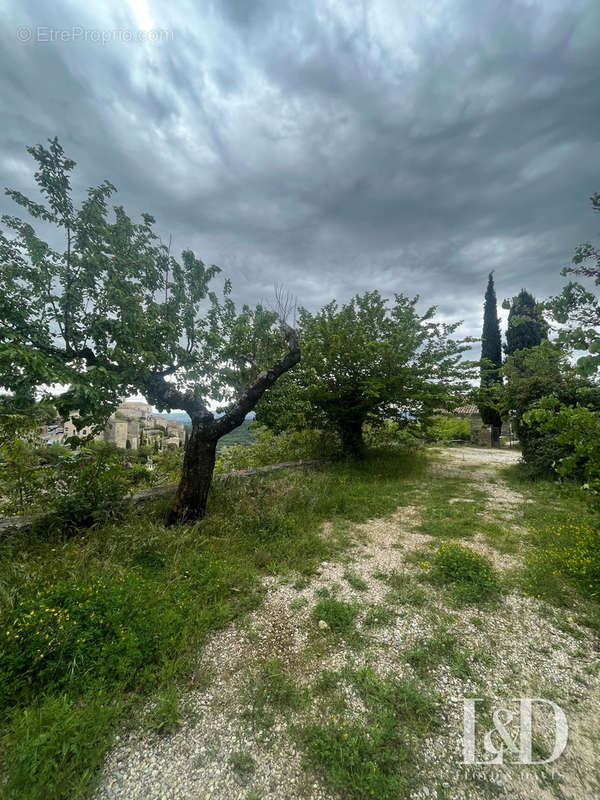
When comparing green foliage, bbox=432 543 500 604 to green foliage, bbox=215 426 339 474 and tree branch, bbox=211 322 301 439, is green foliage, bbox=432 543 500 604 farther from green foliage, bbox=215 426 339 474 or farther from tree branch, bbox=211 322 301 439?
green foliage, bbox=215 426 339 474

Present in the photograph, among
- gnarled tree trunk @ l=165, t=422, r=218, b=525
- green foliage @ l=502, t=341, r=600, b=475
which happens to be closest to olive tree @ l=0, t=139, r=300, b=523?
gnarled tree trunk @ l=165, t=422, r=218, b=525

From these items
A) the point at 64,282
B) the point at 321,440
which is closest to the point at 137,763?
the point at 64,282

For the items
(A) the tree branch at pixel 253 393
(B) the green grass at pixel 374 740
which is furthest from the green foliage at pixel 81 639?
(A) the tree branch at pixel 253 393

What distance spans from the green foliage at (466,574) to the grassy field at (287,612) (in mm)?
23

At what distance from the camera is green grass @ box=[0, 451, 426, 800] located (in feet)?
6.17

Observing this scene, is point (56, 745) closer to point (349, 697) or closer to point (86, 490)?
point (349, 697)

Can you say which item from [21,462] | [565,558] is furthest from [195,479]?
[565,558]

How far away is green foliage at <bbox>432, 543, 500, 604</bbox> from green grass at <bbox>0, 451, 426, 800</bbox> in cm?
157

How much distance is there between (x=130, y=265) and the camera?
16.2ft

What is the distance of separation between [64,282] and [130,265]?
3.47ft

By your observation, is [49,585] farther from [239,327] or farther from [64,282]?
[239,327]

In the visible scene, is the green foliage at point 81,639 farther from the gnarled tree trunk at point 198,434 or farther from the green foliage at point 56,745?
the gnarled tree trunk at point 198,434

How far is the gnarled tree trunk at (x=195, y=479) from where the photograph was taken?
5375mm

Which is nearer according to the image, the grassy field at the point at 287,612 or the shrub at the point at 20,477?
the grassy field at the point at 287,612
